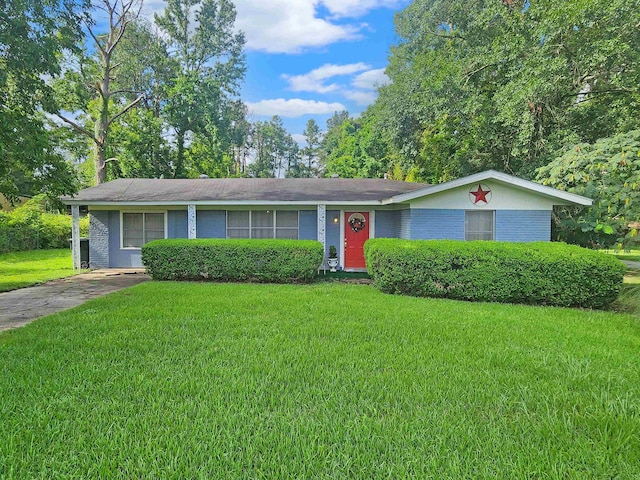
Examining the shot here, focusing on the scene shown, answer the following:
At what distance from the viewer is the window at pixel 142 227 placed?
1280cm

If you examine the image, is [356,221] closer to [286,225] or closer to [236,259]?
[286,225]

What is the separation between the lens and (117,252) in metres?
12.8

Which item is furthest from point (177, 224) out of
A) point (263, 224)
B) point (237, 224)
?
point (263, 224)

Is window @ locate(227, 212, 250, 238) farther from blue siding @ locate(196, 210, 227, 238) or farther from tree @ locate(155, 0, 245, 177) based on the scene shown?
tree @ locate(155, 0, 245, 177)

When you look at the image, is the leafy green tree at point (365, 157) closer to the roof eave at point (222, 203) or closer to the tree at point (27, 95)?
the roof eave at point (222, 203)

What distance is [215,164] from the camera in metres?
29.3

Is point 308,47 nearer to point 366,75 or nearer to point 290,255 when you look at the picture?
point 366,75

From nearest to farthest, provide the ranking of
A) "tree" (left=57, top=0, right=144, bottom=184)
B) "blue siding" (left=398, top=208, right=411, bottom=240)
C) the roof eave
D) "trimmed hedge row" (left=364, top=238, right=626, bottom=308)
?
"trimmed hedge row" (left=364, top=238, right=626, bottom=308) < "blue siding" (left=398, top=208, right=411, bottom=240) < the roof eave < "tree" (left=57, top=0, right=144, bottom=184)

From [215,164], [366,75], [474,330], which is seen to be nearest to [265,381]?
[474,330]

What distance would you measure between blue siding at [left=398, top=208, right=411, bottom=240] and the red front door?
1.24m

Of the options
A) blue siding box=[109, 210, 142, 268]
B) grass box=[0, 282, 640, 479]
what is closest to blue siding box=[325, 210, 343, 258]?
blue siding box=[109, 210, 142, 268]

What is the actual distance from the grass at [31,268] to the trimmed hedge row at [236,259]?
320cm

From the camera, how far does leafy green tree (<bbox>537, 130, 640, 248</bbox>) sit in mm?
6816

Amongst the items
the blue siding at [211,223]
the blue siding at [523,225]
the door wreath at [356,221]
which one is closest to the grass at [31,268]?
the blue siding at [211,223]
